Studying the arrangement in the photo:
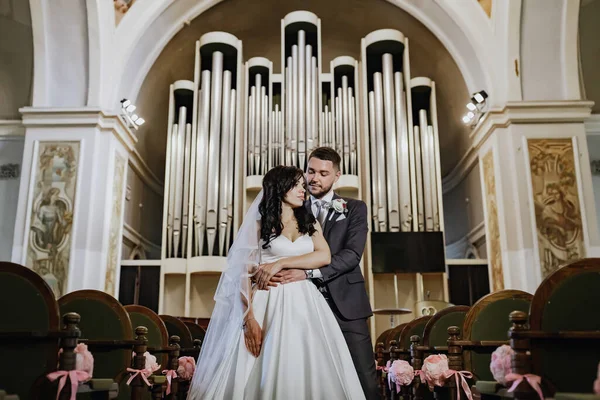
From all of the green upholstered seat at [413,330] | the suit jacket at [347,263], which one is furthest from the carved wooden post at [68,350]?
the green upholstered seat at [413,330]

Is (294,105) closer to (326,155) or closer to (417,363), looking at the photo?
(417,363)

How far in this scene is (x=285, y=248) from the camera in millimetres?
2926

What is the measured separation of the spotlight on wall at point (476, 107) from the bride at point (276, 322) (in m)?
5.04

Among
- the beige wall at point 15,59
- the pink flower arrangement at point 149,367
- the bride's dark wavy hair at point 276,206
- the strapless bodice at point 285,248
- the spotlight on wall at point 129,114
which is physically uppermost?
the beige wall at point 15,59

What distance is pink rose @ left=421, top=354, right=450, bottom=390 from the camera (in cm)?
313

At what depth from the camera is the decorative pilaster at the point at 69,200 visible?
691cm

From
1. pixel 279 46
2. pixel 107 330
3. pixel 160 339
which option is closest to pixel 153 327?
pixel 160 339

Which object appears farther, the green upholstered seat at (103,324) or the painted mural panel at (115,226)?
the painted mural panel at (115,226)

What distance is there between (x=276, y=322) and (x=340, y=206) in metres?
0.70

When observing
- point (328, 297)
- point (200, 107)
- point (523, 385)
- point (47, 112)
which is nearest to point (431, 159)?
point (200, 107)

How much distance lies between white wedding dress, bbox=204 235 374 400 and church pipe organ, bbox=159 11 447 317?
494 cm

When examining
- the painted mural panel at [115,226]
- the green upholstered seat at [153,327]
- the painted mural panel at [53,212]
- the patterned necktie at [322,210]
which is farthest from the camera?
the painted mural panel at [115,226]

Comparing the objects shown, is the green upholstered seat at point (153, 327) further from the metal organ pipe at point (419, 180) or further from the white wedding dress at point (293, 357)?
the metal organ pipe at point (419, 180)

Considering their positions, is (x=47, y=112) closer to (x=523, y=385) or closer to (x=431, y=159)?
(x=431, y=159)
